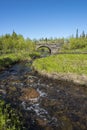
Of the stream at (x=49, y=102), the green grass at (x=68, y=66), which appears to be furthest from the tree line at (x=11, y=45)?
the stream at (x=49, y=102)

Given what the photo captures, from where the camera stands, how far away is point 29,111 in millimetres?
20297

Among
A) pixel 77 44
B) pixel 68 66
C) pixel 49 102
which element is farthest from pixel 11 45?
pixel 49 102

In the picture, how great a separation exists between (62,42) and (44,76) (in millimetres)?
90175

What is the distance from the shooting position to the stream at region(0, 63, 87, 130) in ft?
58.0

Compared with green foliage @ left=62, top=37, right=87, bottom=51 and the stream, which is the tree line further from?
the stream

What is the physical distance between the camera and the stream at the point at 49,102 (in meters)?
17.7

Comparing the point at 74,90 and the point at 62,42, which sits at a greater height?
the point at 62,42

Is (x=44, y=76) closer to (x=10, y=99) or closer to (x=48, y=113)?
(x=10, y=99)

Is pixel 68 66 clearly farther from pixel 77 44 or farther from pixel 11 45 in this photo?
pixel 77 44

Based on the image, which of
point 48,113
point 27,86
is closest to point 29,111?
point 48,113

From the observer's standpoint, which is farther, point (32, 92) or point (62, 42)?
point (62, 42)

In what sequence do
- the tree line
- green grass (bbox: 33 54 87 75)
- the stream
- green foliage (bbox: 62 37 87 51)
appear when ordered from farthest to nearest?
green foliage (bbox: 62 37 87 51)
the tree line
green grass (bbox: 33 54 87 75)
the stream

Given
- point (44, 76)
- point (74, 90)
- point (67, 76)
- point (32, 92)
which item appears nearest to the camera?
point (32, 92)

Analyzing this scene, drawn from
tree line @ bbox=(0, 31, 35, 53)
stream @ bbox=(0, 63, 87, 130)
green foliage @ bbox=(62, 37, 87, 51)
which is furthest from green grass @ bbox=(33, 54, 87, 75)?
green foliage @ bbox=(62, 37, 87, 51)
